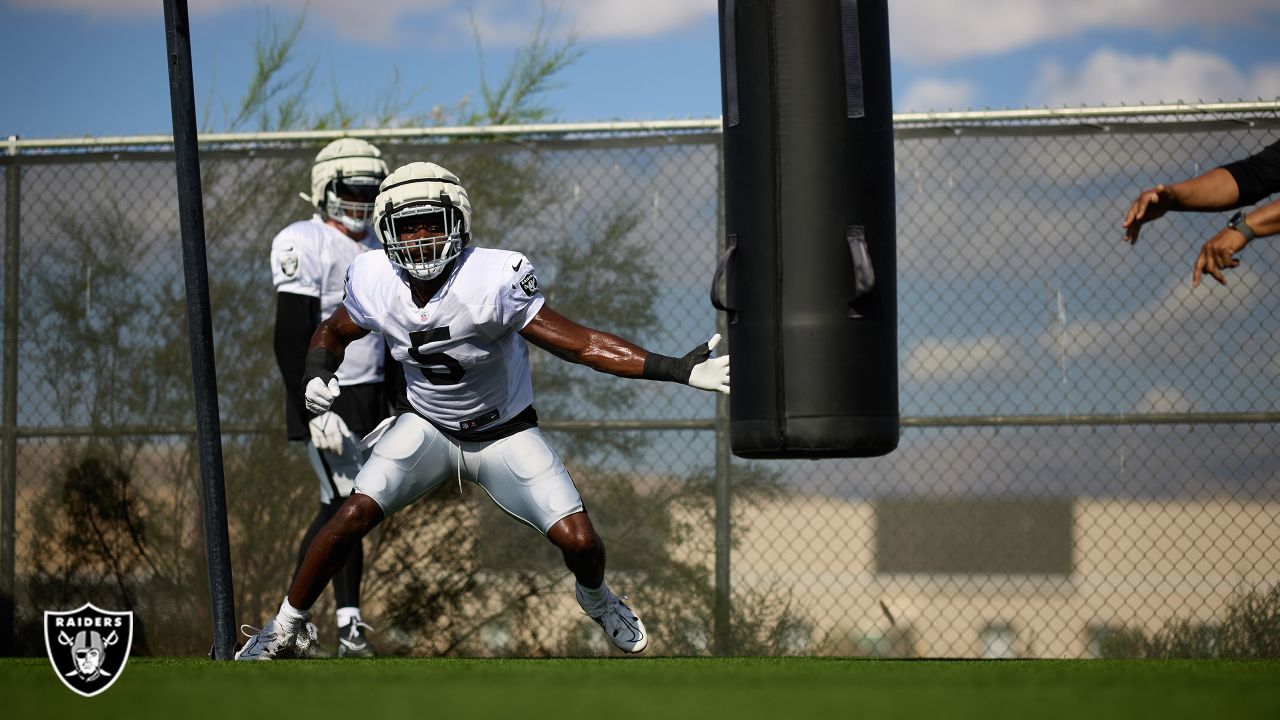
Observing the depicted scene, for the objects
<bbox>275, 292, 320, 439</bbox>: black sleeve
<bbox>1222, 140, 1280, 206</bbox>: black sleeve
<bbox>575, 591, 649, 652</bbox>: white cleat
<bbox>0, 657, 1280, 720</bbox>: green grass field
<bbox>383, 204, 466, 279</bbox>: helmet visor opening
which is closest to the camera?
<bbox>0, 657, 1280, 720</bbox>: green grass field

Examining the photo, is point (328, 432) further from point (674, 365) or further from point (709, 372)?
point (709, 372)

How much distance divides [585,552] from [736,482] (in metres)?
1.91

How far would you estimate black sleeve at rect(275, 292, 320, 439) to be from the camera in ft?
18.9

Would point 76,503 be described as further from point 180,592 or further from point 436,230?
point 436,230

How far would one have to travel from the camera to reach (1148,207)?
414 cm

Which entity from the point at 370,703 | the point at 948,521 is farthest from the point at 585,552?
the point at 948,521

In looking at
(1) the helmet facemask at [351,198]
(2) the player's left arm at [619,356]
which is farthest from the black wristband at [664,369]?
(1) the helmet facemask at [351,198]

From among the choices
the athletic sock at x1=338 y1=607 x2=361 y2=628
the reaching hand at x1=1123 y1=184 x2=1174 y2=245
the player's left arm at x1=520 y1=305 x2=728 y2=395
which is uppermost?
the reaching hand at x1=1123 y1=184 x2=1174 y2=245

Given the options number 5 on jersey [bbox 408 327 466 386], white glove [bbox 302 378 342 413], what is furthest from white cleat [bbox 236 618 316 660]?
number 5 on jersey [bbox 408 327 466 386]

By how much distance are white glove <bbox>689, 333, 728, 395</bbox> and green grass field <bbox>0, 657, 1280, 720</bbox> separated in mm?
829

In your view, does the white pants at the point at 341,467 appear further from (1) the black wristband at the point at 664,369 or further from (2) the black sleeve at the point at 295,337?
(1) the black wristband at the point at 664,369

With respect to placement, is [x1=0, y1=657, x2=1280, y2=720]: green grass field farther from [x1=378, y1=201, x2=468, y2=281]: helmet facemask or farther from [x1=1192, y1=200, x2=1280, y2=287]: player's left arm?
[x1=378, y1=201, x2=468, y2=281]: helmet facemask

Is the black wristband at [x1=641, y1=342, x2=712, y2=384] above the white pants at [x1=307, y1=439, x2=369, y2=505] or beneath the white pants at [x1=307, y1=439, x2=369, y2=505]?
above

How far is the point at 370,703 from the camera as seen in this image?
2.99 m
